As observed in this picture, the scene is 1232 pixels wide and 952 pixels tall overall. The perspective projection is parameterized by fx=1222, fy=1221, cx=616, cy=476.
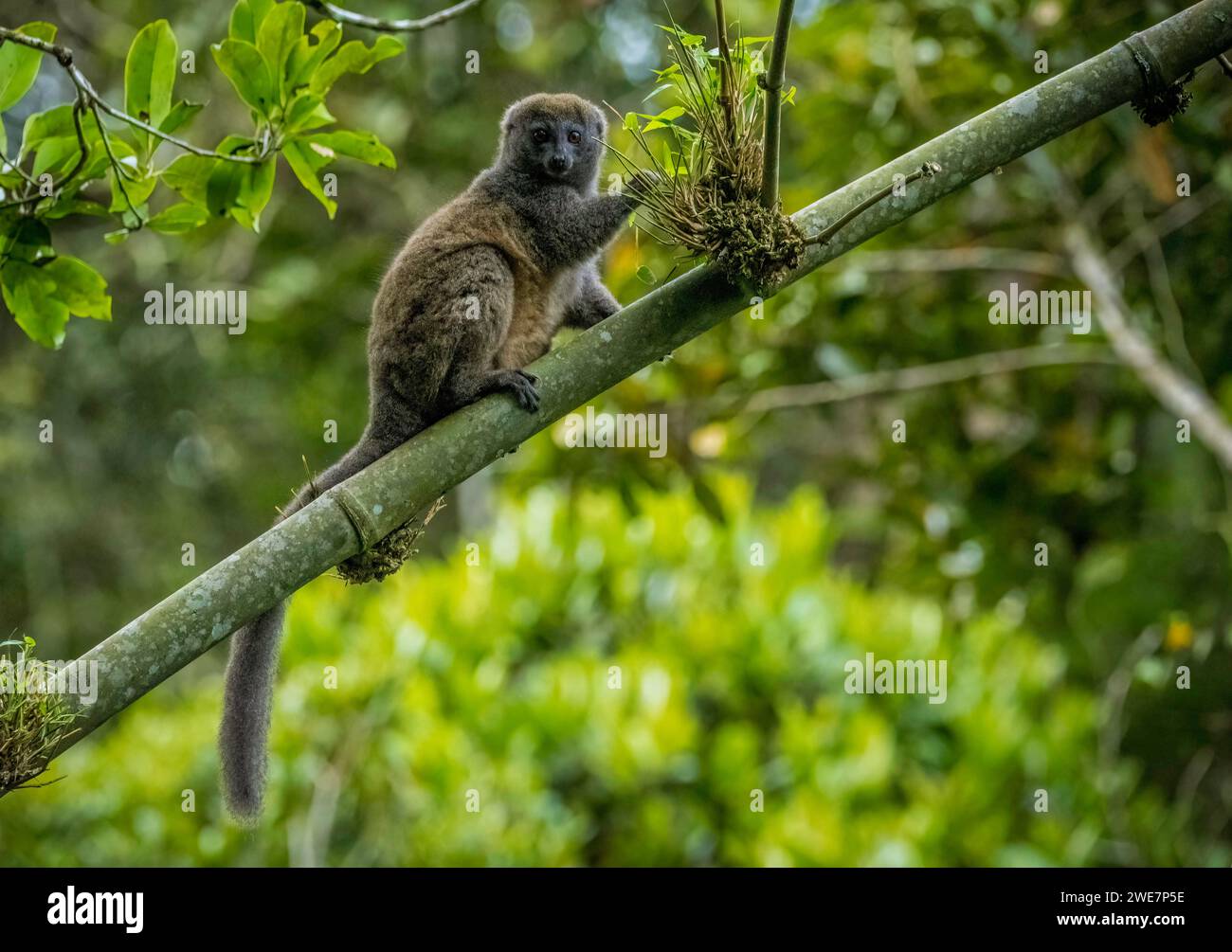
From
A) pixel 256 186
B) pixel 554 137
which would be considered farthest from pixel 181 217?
pixel 554 137

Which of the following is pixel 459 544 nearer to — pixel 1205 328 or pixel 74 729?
pixel 1205 328

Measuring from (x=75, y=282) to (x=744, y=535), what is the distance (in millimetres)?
5465

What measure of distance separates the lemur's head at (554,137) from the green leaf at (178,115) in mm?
1531

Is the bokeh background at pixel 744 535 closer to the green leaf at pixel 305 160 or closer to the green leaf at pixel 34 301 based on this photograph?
the green leaf at pixel 34 301

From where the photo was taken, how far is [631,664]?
724 centimetres

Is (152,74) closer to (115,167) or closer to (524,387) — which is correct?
(115,167)

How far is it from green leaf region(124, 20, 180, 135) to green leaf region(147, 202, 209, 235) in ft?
0.64

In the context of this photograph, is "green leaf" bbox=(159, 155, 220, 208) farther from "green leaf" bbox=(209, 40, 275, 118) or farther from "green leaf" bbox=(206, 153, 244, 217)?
"green leaf" bbox=(209, 40, 275, 118)

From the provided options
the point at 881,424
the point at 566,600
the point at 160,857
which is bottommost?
the point at 160,857

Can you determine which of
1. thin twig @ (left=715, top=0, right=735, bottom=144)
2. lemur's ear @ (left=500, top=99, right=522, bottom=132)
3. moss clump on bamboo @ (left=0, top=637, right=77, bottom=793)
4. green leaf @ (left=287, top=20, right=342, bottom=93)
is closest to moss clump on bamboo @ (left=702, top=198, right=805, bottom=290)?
thin twig @ (left=715, top=0, right=735, bottom=144)

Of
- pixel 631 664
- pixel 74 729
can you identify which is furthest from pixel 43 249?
pixel 631 664

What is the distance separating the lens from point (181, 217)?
3039 millimetres

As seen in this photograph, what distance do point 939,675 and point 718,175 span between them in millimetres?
4831

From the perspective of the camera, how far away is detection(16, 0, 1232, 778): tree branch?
2.73 meters
